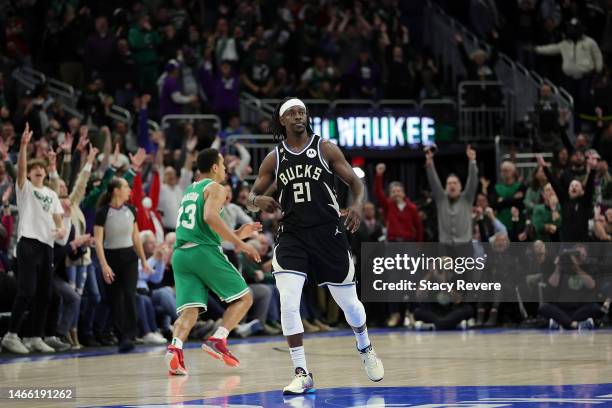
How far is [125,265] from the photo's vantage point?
15352 millimetres

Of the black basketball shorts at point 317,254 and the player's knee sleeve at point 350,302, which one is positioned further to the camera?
the player's knee sleeve at point 350,302

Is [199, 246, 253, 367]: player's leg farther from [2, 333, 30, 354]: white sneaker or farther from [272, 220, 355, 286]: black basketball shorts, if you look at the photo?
[2, 333, 30, 354]: white sneaker

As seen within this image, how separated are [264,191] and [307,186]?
1.74 feet

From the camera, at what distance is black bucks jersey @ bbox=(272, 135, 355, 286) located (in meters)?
10.3

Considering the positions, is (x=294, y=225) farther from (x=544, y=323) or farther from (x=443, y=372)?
(x=544, y=323)

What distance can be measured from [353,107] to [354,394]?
1555 centimetres

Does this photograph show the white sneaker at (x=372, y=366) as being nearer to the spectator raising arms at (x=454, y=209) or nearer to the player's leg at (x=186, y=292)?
the player's leg at (x=186, y=292)

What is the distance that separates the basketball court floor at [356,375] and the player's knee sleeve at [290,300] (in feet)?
1.78

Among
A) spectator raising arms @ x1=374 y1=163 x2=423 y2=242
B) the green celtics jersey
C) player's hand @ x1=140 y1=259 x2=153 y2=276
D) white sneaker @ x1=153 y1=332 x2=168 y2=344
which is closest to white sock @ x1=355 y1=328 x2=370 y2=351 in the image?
the green celtics jersey

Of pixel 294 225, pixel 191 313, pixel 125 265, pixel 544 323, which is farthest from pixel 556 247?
pixel 294 225

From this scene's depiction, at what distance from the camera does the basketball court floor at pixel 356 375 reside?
955cm

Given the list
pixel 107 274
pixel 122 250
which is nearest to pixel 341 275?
pixel 107 274

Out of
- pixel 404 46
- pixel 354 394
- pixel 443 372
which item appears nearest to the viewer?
pixel 354 394

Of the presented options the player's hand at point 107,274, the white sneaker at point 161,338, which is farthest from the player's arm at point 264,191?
the white sneaker at point 161,338
